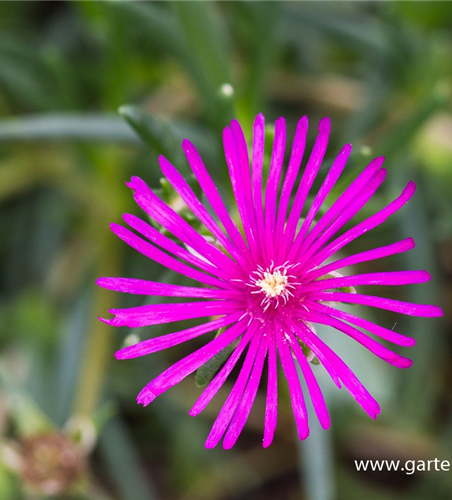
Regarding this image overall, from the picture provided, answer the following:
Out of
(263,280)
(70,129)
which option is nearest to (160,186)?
(70,129)

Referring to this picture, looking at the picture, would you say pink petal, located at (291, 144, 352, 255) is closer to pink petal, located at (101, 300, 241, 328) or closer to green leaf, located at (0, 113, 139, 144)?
pink petal, located at (101, 300, 241, 328)

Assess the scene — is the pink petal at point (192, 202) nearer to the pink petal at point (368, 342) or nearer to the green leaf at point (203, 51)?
the pink petal at point (368, 342)

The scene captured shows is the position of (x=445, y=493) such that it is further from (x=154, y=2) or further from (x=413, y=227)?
(x=154, y=2)

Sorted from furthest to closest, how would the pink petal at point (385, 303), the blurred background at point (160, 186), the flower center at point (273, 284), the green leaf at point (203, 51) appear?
the blurred background at point (160, 186) → the green leaf at point (203, 51) → the flower center at point (273, 284) → the pink petal at point (385, 303)

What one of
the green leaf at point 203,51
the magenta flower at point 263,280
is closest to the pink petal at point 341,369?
the magenta flower at point 263,280

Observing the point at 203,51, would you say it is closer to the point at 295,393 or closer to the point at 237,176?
the point at 237,176

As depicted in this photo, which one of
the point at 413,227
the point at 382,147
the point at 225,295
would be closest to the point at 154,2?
the point at 382,147
